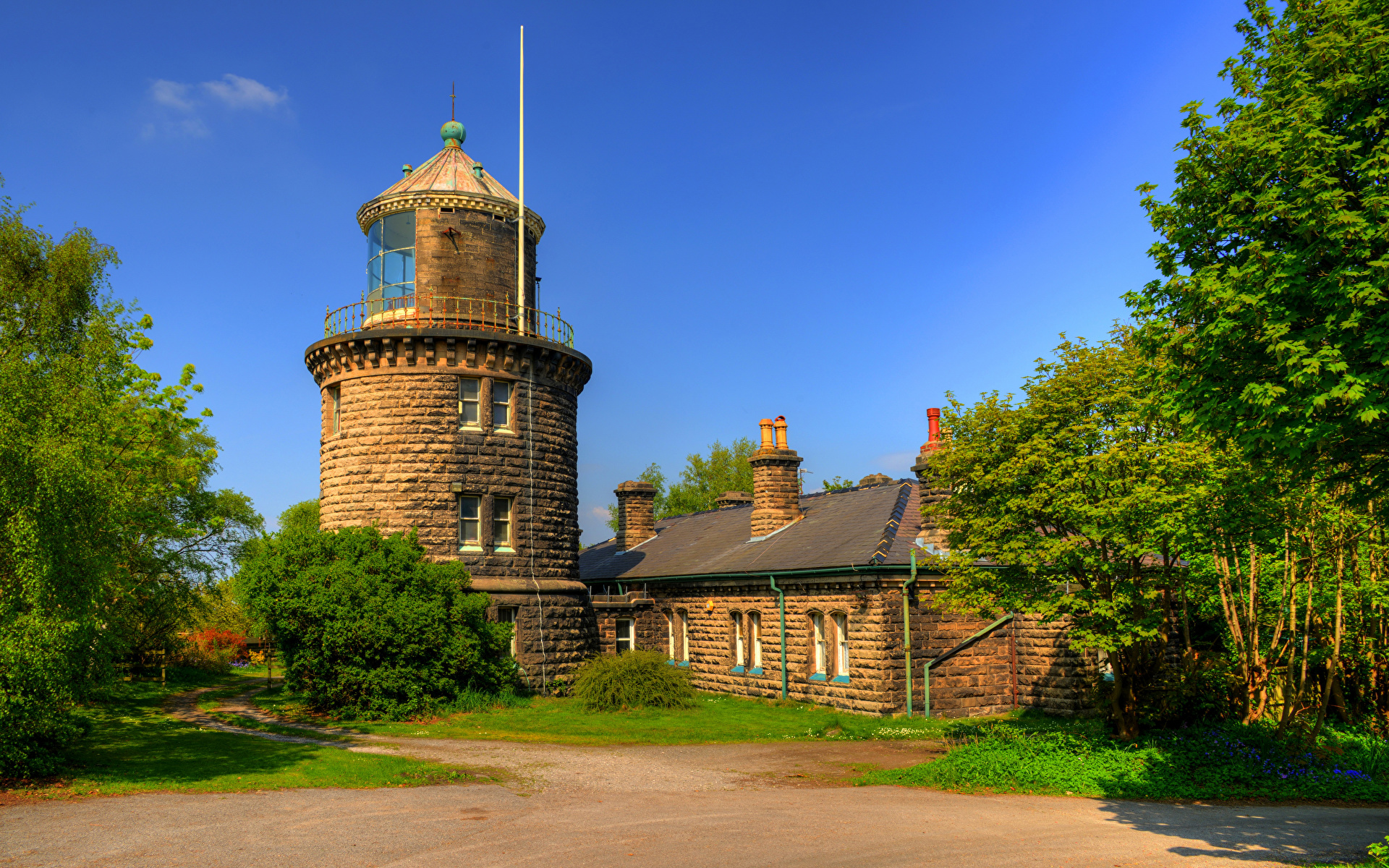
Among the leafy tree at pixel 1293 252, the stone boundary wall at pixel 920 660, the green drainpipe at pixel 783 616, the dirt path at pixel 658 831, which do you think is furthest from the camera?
the green drainpipe at pixel 783 616

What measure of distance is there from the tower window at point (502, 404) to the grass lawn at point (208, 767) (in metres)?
9.91

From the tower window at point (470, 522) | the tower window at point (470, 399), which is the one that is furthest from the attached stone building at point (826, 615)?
the tower window at point (470, 399)

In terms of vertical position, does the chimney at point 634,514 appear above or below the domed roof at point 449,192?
below

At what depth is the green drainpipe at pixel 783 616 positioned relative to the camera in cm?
2340

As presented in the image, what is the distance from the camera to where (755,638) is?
25156mm

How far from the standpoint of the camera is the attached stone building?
20.8 metres

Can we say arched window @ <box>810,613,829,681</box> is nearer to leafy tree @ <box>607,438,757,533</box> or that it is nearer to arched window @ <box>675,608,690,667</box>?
arched window @ <box>675,608,690,667</box>

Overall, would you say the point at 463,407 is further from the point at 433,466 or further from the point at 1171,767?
the point at 1171,767

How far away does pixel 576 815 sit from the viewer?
37.1 feet

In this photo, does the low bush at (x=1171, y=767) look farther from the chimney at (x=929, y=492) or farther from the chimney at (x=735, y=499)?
the chimney at (x=735, y=499)

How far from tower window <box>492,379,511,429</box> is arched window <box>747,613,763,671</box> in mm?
8631

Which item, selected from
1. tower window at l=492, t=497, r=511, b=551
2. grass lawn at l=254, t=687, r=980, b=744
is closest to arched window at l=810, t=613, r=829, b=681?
grass lawn at l=254, t=687, r=980, b=744

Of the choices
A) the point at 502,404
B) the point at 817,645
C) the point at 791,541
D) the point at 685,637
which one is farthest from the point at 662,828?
the point at 685,637

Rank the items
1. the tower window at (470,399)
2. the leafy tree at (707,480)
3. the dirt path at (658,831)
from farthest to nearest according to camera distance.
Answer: the leafy tree at (707,480)
the tower window at (470,399)
the dirt path at (658,831)
